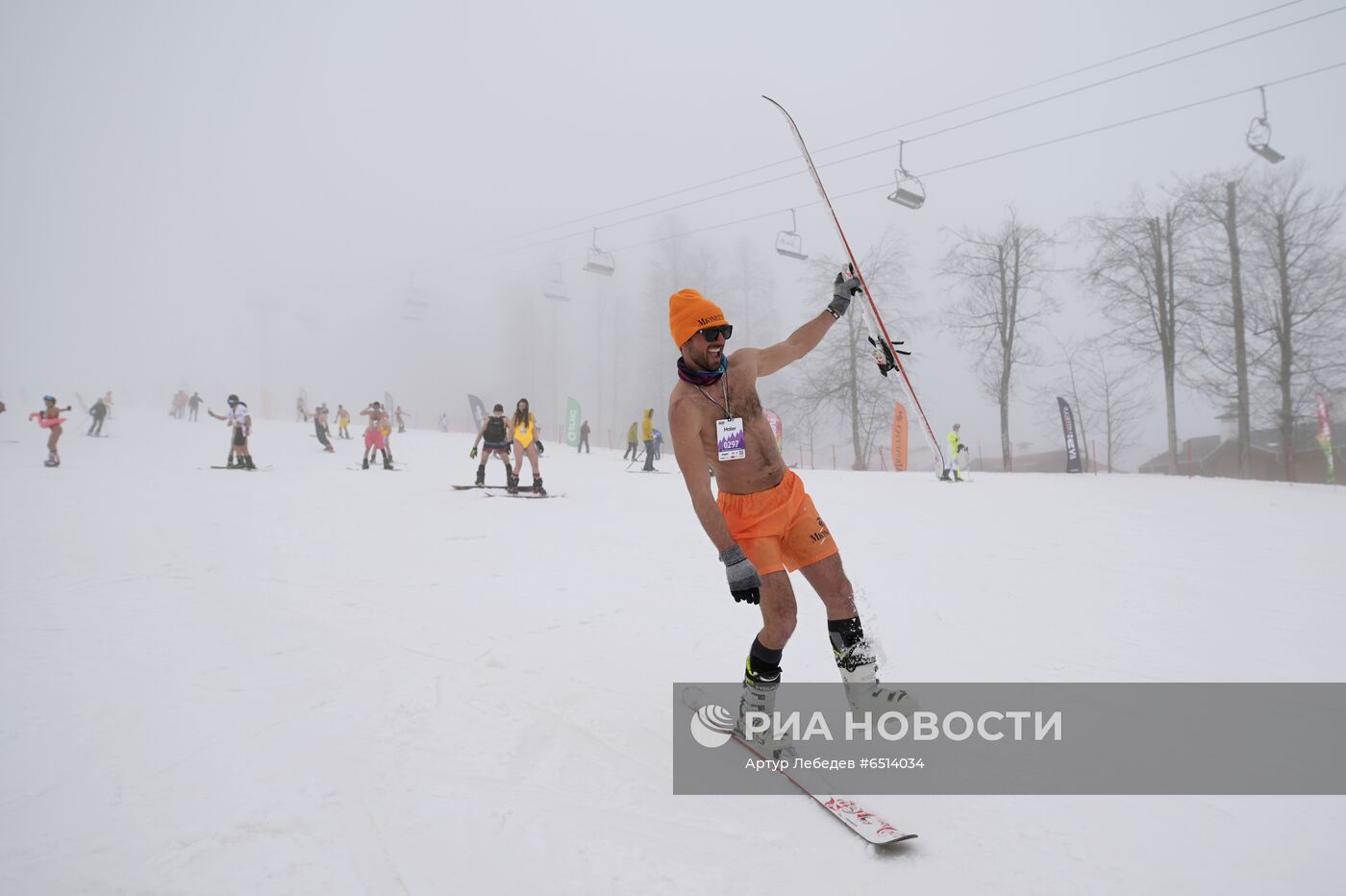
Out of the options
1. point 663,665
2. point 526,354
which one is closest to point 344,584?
point 663,665

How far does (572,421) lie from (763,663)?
27.5 m

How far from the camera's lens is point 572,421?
98.3 feet

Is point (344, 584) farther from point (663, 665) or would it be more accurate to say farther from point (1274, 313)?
point (1274, 313)

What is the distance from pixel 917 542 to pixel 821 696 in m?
5.11

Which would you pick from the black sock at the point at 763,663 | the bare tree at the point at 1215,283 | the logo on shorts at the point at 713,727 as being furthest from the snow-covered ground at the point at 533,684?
the bare tree at the point at 1215,283

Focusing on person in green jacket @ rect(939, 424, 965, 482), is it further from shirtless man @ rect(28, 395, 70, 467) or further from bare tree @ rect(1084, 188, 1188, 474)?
shirtless man @ rect(28, 395, 70, 467)

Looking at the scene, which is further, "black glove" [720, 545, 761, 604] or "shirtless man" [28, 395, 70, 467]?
"shirtless man" [28, 395, 70, 467]

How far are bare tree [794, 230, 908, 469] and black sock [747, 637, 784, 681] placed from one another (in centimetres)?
2609

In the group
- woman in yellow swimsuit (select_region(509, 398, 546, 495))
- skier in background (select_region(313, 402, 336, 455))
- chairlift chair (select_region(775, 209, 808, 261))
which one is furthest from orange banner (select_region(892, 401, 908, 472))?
skier in background (select_region(313, 402, 336, 455))

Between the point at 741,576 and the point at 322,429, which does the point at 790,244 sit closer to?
the point at 322,429

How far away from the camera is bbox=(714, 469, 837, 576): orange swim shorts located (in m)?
3.07

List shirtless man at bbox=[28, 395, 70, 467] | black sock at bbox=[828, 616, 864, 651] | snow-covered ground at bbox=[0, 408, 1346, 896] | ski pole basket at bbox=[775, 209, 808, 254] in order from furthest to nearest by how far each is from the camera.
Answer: ski pole basket at bbox=[775, 209, 808, 254]
shirtless man at bbox=[28, 395, 70, 467]
black sock at bbox=[828, 616, 864, 651]
snow-covered ground at bbox=[0, 408, 1346, 896]

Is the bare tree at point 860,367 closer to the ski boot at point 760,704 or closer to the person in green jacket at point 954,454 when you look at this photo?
the person in green jacket at point 954,454

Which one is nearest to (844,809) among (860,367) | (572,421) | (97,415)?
(572,421)
